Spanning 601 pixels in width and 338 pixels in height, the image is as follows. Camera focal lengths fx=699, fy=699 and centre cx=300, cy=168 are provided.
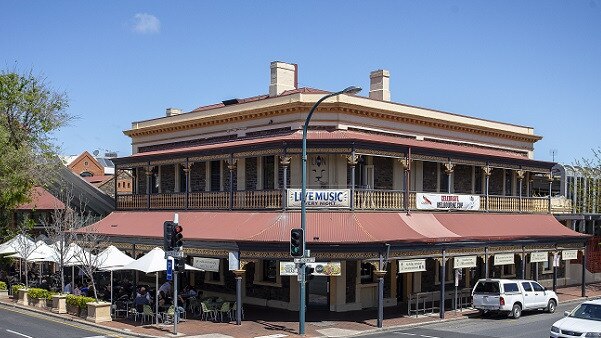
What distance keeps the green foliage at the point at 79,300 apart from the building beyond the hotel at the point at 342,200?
4287 mm

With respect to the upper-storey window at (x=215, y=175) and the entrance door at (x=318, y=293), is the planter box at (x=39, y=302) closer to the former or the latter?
the upper-storey window at (x=215, y=175)

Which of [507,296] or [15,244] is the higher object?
[15,244]

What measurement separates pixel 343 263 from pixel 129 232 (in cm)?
1056

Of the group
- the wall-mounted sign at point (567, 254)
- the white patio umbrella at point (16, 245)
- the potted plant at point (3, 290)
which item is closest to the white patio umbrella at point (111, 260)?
the white patio umbrella at point (16, 245)

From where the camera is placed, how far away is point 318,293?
93.7ft

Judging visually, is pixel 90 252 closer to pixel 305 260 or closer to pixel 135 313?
pixel 135 313

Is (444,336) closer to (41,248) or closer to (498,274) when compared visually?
(498,274)

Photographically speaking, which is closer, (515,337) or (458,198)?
(515,337)

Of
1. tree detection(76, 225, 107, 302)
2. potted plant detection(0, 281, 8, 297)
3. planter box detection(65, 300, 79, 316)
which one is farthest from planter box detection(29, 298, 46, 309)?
potted plant detection(0, 281, 8, 297)

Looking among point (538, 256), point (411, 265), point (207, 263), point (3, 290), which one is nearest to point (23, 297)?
point (3, 290)

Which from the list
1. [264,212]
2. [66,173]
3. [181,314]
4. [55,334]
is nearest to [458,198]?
[264,212]

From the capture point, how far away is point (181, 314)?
26.8 m

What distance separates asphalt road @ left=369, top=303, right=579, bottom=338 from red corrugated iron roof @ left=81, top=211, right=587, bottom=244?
3.17m

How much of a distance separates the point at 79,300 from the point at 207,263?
499cm
